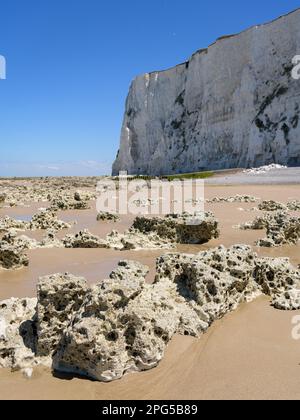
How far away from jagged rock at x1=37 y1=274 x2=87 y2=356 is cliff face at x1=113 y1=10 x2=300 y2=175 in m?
35.4

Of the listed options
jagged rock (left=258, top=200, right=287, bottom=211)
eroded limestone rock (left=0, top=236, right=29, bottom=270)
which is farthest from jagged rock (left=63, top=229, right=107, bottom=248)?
jagged rock (left=258, top=200, right=287, bottom=211)

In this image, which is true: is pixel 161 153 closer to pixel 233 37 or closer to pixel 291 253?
pixel 233 37

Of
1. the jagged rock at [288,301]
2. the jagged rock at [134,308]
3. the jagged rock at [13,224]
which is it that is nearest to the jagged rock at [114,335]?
the jagged rock at [134,308]

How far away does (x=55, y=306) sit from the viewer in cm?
347

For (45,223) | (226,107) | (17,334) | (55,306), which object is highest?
(226,107)

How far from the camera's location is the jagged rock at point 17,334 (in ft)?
10.6

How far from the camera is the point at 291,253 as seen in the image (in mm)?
6902

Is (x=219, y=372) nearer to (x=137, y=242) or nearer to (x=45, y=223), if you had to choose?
(x=137, y=242)

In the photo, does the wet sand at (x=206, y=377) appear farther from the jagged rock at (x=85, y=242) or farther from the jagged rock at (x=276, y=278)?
the jagged rock at (x=85, y=242)

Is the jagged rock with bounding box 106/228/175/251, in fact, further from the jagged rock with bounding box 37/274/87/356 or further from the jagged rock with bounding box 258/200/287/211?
the jagged rock with bounding box 258/200/287/211

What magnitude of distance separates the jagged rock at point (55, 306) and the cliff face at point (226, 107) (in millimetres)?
35399

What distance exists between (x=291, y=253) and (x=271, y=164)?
103 ft

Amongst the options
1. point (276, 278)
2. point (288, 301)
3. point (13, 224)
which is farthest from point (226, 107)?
point (288, 301)

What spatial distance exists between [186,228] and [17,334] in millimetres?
4945
